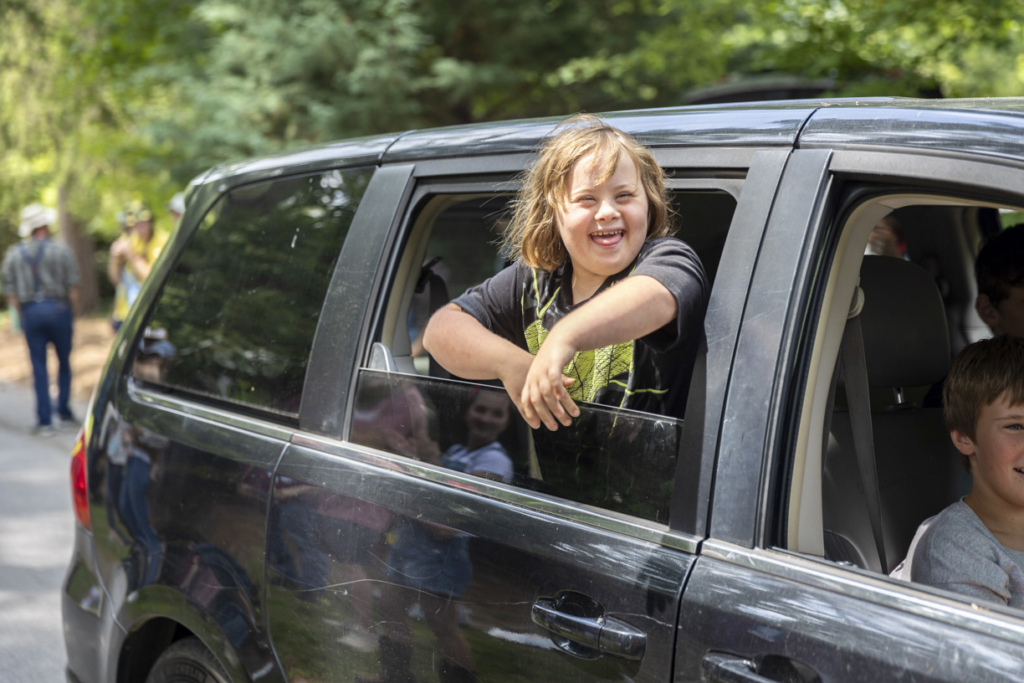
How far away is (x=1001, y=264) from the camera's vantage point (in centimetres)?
259

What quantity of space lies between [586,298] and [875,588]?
779mm

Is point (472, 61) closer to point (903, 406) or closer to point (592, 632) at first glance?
point (903, 406)

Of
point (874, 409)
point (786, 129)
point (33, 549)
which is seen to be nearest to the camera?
point (786, 129)

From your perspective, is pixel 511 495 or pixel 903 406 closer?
pixel 511 495

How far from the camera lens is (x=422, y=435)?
196 cm

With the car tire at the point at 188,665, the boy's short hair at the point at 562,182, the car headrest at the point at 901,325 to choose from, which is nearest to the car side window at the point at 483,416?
the boy's short hair at the point at 562,182

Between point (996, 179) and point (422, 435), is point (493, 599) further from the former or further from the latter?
point (996, 179)

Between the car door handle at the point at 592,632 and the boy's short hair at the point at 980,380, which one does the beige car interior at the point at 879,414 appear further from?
the car door handle at the point at 592,632

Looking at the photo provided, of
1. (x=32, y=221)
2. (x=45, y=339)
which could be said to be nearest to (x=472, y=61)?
(x=32, y=221)

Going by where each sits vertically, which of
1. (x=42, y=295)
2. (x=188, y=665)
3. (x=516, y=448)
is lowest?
(x=188, y=665)

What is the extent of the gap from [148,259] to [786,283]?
7869mm

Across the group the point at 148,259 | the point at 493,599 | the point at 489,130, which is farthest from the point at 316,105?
the point at 493,599

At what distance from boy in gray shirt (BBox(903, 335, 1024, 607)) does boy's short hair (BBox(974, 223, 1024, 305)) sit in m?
0.64

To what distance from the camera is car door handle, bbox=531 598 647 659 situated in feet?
4.88
